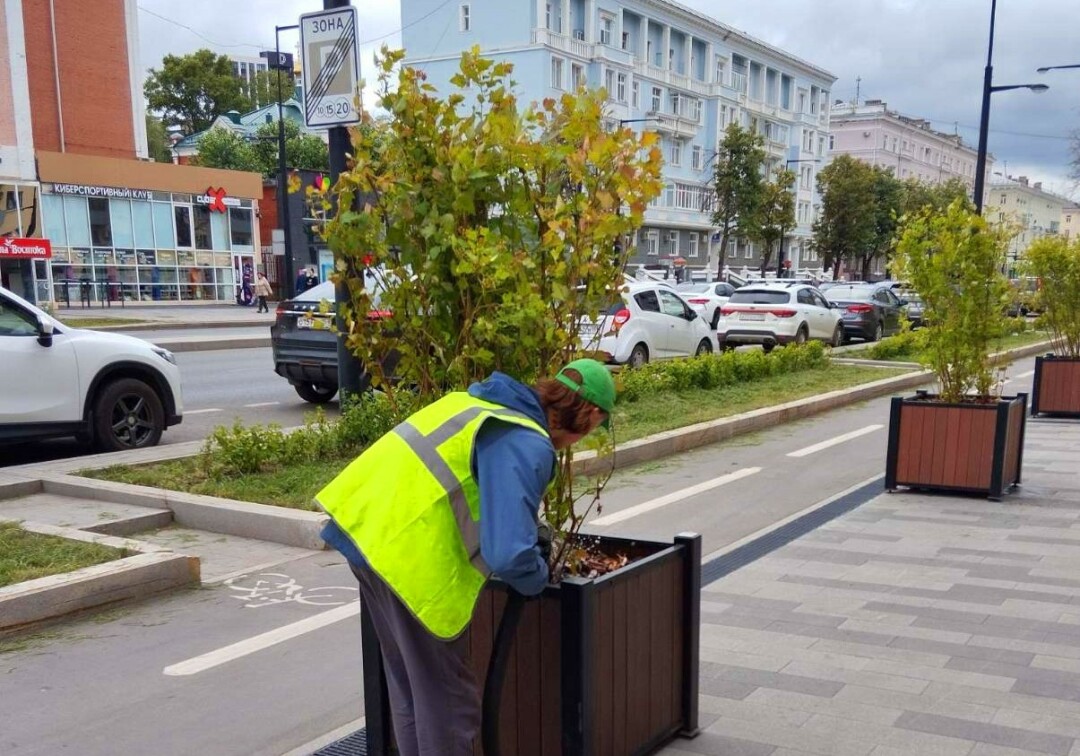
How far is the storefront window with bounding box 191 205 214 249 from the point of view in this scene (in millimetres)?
40406

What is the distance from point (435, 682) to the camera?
2.63 m

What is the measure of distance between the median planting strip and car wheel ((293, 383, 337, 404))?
3818mm

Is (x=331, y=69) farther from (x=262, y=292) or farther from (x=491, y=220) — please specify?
(x=262, y=292)

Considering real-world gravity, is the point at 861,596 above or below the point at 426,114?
below

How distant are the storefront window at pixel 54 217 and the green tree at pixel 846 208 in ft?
129

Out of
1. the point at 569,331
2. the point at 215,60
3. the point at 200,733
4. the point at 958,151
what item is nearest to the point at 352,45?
the point at 569,331

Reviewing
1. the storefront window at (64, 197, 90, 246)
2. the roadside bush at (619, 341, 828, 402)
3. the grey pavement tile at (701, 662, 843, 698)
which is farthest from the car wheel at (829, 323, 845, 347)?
the storefront window at (64, 197, 90, 246)

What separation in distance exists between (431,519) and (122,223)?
38695mm

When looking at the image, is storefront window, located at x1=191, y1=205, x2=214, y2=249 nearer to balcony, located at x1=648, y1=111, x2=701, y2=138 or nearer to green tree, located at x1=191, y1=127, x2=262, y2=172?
green tree, located at x1=191, y1=127, x2=262, y2=172

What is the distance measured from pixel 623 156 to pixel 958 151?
126m

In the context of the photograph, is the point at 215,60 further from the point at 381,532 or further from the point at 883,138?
the point at 381,532

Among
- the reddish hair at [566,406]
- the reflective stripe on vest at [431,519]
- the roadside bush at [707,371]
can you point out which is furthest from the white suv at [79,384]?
the reddish hair at [566,406]

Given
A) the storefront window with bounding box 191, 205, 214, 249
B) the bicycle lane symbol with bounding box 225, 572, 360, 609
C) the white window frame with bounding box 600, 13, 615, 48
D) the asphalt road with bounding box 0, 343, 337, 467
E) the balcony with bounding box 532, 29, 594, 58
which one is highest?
the white window frame with bounding box 600, 13, 615, 48

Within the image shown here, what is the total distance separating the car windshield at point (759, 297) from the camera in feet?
65.3
